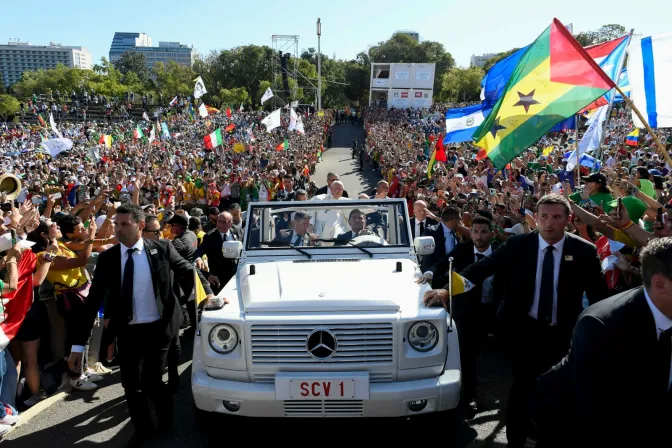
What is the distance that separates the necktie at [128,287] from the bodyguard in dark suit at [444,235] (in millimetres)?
3421

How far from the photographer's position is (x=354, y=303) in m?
4.41

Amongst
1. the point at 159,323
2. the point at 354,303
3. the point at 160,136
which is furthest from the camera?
the point at 160,136

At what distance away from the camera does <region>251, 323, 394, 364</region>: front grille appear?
4348mm

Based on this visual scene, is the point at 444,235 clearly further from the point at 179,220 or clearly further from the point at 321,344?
the point at 179,220

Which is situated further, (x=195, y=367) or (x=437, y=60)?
(x=437, y=60)

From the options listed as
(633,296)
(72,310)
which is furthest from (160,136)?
(633,296)

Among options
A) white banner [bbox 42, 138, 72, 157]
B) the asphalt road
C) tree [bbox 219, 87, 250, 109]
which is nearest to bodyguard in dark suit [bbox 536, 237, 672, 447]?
the asphalt road

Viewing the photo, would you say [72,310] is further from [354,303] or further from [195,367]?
[354,303]

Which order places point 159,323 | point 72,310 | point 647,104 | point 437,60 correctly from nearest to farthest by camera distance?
1. point 159,323
2. point 72,310
3. point 647,104
4. point 437,60

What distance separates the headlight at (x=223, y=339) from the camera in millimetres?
4457

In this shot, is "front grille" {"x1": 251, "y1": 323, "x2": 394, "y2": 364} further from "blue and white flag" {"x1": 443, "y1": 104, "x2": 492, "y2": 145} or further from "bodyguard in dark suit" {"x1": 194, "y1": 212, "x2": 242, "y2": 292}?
"blue and white flag" {"x1": 443, "y1": 104, "x2": 492, "y2": 145}

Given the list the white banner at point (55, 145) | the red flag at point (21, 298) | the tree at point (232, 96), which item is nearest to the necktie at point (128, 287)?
the red flag at point (21, 298)

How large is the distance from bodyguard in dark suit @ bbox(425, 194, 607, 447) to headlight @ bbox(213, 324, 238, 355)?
2025 millimetres

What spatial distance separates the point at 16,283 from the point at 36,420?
129cm
